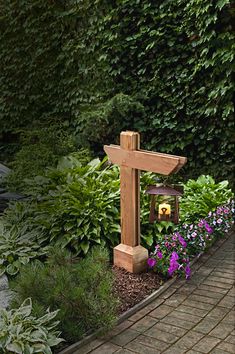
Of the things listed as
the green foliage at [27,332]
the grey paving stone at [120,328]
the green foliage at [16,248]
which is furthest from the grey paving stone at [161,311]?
the green foliage at [16,248]

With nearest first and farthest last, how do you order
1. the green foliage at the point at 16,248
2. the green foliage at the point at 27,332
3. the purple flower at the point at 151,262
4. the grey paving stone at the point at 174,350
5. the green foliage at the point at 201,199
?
the green foliage at the point at 27,332, the grey paving stone at the point at 174,350, the green foliage at the point at 16,248, the purple flower at the point at 151,262, the green foliage at the point at 201,199

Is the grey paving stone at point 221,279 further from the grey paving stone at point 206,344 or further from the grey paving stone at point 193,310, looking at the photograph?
the grey paving stone at point 206,344

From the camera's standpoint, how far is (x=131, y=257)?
3816 mm

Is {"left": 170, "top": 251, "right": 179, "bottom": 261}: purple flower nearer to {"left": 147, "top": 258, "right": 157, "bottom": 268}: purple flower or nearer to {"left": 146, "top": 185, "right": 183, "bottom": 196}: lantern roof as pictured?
{"left": 147, "top": 258, "right": 157, "bottom": 268}: purple flower

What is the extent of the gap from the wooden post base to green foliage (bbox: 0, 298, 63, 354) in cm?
114

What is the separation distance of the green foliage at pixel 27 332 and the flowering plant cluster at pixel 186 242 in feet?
4.26

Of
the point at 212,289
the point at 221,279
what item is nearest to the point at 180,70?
the point at 221,279

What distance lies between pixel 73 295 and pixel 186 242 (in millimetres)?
1478

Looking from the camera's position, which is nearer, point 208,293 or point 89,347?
point 89,347

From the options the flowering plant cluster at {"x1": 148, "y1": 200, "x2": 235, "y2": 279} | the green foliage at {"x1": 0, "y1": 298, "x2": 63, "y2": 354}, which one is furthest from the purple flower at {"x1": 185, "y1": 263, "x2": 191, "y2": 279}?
the green foliage at {"x1": 0, "y1": 298, "x2": 63, "y2": 354}

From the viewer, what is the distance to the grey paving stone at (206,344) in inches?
111

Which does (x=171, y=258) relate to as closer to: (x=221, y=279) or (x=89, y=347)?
(x=221, y=279)

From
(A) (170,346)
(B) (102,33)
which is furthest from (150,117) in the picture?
(A) (170,346)

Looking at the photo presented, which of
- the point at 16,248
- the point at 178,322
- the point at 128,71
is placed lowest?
the point at 178,322
